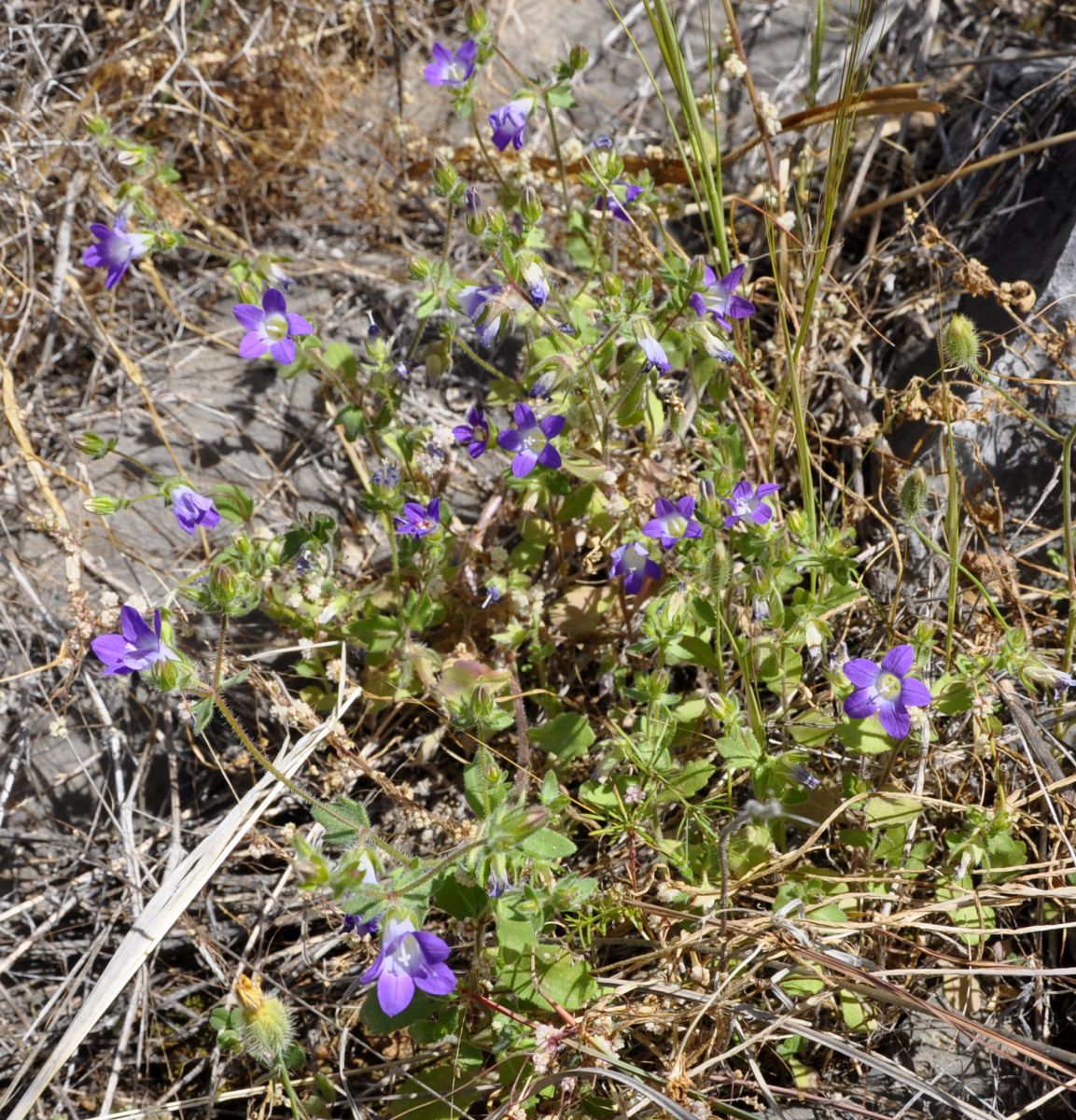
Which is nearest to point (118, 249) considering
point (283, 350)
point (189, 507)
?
point (283, 350)

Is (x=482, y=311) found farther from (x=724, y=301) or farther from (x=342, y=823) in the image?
(x=342, y=823)

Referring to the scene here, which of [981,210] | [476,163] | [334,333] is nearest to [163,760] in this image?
[334,333]

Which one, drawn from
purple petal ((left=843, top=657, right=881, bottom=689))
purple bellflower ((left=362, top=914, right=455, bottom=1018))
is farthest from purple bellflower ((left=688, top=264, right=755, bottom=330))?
purple bellflower ((left=362, top=914, right=455, bottom=1018))

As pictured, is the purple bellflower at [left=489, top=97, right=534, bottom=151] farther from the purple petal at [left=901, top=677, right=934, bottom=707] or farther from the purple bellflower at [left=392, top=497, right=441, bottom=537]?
the purple petal at [left=901, top=677, right=934, bottom=707]

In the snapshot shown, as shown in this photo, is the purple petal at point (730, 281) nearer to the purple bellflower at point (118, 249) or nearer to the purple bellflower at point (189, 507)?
the purple bellflower at point (189, 507)

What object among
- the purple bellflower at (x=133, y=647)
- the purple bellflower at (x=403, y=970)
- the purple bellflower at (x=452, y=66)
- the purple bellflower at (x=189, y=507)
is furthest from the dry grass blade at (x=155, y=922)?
the purple bellflower at (x=452, y=66)

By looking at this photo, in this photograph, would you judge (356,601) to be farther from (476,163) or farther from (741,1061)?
(476,163)
